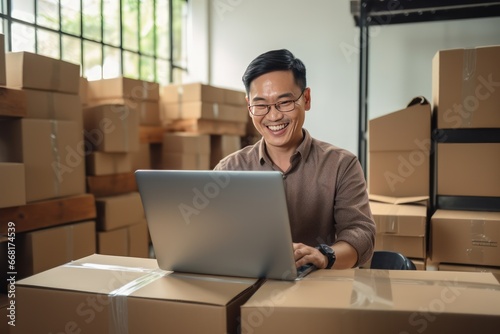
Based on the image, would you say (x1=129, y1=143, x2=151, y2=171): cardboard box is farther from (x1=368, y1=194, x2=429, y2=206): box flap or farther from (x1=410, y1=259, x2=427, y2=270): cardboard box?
(x1=410, y1=259, x2=427, y2=270): cardboard box

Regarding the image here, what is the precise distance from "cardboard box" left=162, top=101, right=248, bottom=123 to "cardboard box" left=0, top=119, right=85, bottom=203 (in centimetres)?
121

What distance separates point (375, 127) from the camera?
2391 millimetres

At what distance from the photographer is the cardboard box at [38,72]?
2076mm

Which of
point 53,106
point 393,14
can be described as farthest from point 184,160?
point 393,14

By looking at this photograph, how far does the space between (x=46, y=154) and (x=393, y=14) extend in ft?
8.36

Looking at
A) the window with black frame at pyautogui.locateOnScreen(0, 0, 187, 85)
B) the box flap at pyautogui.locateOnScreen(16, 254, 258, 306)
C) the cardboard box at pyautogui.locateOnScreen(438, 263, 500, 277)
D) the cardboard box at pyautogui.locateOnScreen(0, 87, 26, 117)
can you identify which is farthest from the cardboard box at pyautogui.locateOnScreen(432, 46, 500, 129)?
the window with black frame at pyautogui.locateOnScreen(0, 0, 187, 85)

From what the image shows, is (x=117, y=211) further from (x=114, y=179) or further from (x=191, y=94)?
(x=191, y=94)

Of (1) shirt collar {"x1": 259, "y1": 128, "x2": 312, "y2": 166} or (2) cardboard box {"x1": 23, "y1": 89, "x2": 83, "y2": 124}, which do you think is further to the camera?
(2) cardboard box {"x1": 23, "y1": 89, "x2": 83, "y2": 124}

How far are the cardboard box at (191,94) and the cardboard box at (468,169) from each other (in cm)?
184

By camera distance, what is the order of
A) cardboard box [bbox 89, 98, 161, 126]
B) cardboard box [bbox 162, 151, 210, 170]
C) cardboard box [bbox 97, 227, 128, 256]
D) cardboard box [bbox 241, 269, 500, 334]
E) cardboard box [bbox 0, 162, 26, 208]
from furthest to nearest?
cardboard box [bbox 162, 151, 210, 170]
cardboard box [bbox 89, 98, 161, 126]
cardboard box [bbox 97, 227, 128, 256]
cardboard box [bbox 0, 162, 26, 208]
cardboard box [bbox 241, 269, 500, 334]

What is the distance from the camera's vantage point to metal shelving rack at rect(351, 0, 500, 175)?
9.86ft

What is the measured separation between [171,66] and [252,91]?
348 cm

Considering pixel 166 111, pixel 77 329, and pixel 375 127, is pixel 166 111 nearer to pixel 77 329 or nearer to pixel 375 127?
pixel 375 127

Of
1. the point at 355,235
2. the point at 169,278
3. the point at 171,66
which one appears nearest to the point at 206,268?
the point at 169,278
